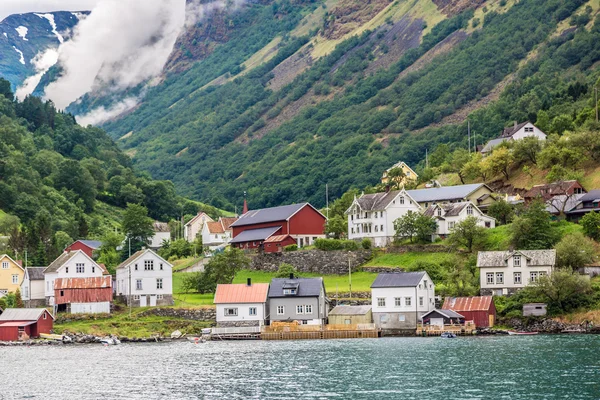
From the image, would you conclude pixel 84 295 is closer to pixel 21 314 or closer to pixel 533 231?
pixel 21 314

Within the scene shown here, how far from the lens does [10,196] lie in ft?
570

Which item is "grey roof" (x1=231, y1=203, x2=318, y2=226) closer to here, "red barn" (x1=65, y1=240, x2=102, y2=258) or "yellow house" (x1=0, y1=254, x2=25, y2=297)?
"red barn" (x1=65, y1=240, x2=102, y2=258)

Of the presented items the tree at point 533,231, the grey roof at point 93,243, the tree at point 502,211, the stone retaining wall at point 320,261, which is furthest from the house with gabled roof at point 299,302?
the grey roof at point 93,243

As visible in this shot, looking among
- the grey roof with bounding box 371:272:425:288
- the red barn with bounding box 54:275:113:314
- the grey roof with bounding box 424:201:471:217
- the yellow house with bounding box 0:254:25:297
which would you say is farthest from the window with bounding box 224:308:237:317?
the grey roof with bounding box 424:201:471:217

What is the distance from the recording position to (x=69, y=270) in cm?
11606

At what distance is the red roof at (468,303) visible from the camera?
99.8 metres

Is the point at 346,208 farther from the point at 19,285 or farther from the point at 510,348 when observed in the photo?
the point at 510,348

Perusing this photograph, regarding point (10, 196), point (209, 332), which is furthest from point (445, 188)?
point (10, 196)

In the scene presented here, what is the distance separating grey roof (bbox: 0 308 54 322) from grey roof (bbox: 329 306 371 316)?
27.8 m

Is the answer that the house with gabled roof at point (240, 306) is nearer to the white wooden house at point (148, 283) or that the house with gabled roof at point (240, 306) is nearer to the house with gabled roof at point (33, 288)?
the white wooden house at point (148, 283)

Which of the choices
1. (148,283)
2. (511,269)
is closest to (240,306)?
(148,283)

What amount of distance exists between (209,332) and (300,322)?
879 cm

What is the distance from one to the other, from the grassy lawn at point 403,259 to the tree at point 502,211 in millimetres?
11798

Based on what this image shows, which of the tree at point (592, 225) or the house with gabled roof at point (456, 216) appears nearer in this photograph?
the tree at point (592, 225)
